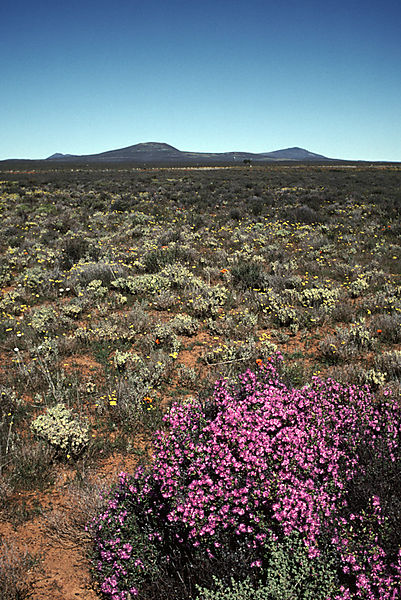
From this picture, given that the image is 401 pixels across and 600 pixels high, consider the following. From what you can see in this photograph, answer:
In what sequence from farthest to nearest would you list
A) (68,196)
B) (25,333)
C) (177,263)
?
(68,196) → (177,263) → (25,333)

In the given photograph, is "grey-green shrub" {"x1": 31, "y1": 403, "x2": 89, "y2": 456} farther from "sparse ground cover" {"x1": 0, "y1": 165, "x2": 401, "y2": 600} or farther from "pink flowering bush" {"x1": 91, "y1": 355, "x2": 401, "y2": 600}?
"pink flowering bush" {"x1": 91, "y1": 355, "x2": 401, "y2": 600}

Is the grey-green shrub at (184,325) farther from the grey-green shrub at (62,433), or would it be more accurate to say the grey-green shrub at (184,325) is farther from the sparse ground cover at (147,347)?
the grey-green shrub at (62,433)

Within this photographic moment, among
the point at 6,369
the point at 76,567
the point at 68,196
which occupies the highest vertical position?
the point at 68,196

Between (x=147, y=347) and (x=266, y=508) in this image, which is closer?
(x=266, y=508)

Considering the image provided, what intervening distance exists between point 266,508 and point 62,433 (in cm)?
233

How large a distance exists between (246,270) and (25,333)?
519cm

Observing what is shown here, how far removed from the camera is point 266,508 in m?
2.38

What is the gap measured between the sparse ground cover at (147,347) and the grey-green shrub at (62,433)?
0.05 ft

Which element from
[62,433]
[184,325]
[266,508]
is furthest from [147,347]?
[266,508]

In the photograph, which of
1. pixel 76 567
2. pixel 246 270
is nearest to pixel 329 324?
pixel 246 270

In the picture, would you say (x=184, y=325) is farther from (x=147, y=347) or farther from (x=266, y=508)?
(x=266, y=508)

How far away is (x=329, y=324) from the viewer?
268 inches

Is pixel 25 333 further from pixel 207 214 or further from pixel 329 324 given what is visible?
pixel 207 214

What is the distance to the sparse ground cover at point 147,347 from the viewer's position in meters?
2.86
